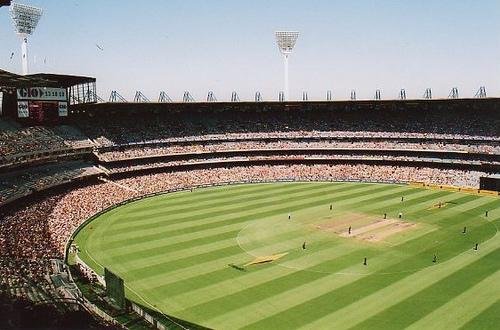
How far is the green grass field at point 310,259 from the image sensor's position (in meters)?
27.4

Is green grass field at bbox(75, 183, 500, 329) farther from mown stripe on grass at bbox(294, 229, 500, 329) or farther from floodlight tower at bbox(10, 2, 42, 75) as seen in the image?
floodlight tower at bbox(10, 2, 42, 75)

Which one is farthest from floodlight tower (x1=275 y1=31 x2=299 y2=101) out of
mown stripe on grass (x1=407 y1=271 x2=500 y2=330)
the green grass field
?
mown stripe on grass (x1=407 y1=271 x2=500 y2=330)

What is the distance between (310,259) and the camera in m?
36.3

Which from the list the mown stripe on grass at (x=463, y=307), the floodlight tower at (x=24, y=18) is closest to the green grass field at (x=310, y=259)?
the mown stripe on grass at (x=463, y=307)

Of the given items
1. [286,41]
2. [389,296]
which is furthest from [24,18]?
[389,296]

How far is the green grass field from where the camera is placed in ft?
89.8

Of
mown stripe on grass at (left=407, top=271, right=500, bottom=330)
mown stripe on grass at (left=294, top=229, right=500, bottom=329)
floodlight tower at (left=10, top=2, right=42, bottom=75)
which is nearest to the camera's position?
mown stripe on grass at (left=407, top=271, right=500, bottom=330)

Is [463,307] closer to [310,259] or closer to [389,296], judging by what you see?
[389,296]

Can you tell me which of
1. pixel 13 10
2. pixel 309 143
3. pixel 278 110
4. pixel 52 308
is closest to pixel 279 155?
pixel 309 143

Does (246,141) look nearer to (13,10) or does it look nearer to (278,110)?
(278,110)

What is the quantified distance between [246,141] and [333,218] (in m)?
35.5

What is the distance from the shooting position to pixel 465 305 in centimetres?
2798

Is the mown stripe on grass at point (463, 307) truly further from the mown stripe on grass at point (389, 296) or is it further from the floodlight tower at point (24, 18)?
the floodlight tower at point (24, 18)

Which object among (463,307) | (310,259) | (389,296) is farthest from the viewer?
(310,259)
